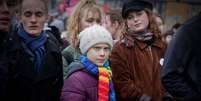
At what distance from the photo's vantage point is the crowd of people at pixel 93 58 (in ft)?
15.0

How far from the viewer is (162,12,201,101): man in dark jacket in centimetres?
455

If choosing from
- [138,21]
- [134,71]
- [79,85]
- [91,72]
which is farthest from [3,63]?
[138,21]

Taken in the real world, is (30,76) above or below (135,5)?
below

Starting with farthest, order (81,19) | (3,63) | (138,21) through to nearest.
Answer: (81,19), (138,21), (3,63)

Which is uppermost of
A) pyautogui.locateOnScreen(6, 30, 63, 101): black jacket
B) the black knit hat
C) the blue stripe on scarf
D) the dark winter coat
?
the black knit hat

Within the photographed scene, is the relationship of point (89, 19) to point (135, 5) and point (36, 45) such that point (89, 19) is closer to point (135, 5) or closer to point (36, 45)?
point (135, 5)

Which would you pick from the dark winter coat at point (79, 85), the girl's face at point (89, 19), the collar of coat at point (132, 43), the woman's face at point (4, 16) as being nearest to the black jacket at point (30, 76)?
the woman's face at point (4, 16)

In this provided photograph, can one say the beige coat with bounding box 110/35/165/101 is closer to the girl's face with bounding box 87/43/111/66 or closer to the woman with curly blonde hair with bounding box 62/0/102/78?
the girl's face with bounding box 87/43/111/66

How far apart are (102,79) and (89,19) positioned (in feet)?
3.74

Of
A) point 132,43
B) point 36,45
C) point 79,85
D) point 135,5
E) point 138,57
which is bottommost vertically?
point 79,85

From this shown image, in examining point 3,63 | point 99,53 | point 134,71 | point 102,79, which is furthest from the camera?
point 134,71

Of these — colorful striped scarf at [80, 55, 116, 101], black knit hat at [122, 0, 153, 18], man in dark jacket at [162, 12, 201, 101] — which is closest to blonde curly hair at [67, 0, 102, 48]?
black knit hat at [122, 0, 153, 18]

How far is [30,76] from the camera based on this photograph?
4.66 metres

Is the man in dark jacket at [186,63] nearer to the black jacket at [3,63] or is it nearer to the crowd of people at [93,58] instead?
the crowd of people at [93,58]
